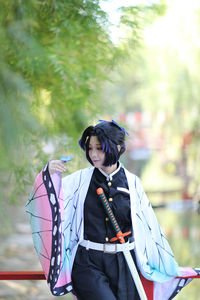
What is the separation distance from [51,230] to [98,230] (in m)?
0.18

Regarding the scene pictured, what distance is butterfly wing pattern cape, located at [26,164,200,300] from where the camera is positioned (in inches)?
57.2

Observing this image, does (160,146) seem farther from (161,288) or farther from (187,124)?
(161,288)

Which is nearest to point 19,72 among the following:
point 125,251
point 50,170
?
point 50,170

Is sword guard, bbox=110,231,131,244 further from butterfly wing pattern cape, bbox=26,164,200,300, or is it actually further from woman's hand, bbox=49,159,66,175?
woman's hand, bbox=49,159,66,175

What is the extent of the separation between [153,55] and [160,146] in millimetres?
5887

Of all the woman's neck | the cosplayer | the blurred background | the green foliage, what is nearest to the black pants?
the cosplayer

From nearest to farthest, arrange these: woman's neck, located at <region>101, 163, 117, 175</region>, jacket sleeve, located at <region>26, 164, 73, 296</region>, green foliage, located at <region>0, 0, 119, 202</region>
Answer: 1. jacket sleeve, located at <region>26, 164, 73, 296</region>
2. woman's neck, located at <region>101, 163, 117, 175</region>
3. green foliage, located at <region>0, 0, 119, 202</region>

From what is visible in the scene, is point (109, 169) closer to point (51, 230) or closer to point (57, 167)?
point (57, 167)

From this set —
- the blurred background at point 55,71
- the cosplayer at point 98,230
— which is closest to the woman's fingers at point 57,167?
the cosplayer at point 98,230

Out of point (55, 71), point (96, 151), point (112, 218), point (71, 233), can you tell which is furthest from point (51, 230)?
point (55, 71)

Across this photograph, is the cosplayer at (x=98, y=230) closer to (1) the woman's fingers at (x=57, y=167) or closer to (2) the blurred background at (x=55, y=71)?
(1) the woman's fingers at (x=57, y=167)

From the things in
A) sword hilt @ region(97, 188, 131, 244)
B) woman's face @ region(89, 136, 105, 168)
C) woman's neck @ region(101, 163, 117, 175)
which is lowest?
sword hilt @ region(97, 188, 131, 244)

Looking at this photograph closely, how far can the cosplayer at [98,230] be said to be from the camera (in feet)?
4.76

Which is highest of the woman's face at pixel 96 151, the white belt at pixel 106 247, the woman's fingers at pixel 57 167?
the woman's face at pixel 96 151
